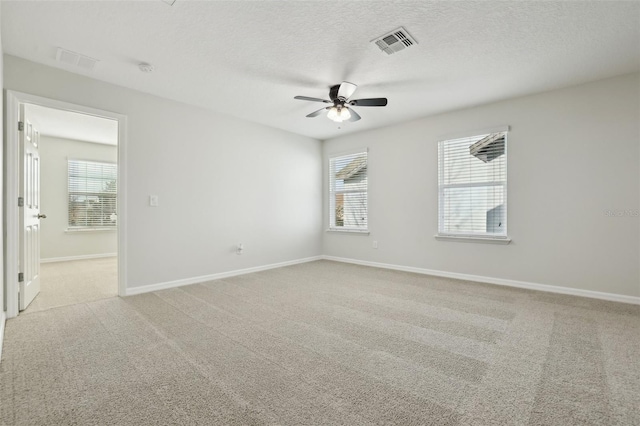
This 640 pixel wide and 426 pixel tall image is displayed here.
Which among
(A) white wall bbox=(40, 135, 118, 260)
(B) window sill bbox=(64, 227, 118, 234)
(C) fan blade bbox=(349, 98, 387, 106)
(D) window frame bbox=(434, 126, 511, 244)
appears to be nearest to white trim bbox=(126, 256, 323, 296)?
(D) window frame bbox=(434, 126, 511, 244)

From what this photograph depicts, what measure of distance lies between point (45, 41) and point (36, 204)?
189 cm

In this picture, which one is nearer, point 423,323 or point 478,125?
point 423,323

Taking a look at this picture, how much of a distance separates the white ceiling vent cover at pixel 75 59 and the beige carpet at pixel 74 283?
255 centimetres

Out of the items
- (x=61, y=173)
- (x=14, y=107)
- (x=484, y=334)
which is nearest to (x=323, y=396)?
(x=484, y=334)

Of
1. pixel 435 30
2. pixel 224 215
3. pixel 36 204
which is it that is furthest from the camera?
pixel 224 215

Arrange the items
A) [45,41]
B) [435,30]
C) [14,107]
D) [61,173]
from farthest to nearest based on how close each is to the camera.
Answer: [61,173], [14,107], [45,41], [435,30]

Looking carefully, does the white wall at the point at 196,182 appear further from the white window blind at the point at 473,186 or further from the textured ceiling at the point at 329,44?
the white window blind at the point at 473,186

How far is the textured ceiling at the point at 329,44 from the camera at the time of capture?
2.25 m

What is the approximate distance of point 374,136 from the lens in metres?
5.43

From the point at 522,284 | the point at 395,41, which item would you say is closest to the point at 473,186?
the point at 522,284

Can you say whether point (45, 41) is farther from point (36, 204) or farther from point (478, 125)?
point (478, 125)

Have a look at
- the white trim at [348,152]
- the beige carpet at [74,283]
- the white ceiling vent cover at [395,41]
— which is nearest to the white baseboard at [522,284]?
the white trim at [348,152]

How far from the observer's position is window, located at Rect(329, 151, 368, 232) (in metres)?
5.68

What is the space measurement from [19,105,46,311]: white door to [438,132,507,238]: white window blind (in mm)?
5151
